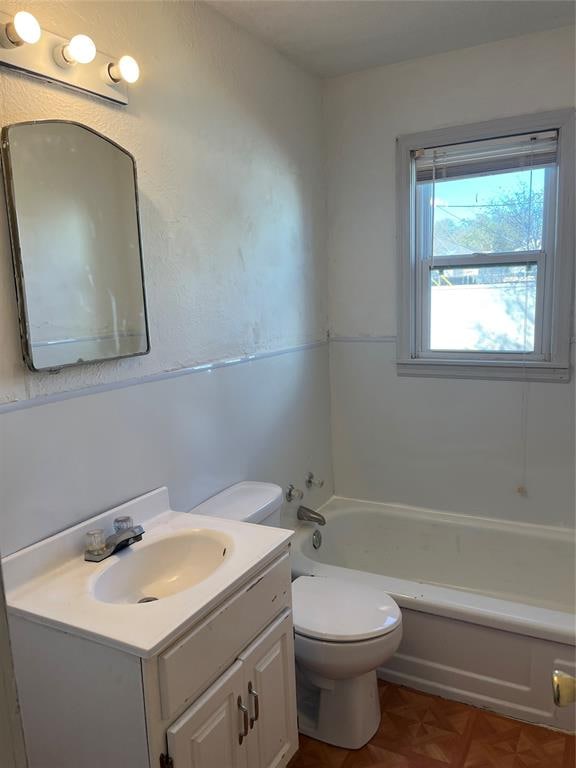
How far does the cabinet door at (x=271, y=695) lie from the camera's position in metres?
1.41

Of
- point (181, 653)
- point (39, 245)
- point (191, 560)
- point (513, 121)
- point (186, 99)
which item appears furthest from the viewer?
point (513, 121)

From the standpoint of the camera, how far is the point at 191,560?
1.60 metres

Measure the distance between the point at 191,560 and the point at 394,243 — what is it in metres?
1.81

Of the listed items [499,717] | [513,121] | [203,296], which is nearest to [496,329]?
[513,121]

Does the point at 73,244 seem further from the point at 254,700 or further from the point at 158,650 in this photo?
the point at 254,700

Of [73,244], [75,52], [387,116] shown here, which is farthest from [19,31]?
[387,116]

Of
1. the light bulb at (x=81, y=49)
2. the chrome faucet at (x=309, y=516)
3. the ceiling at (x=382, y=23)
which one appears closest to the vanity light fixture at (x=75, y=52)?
the light bulb at (x=81, y=49)

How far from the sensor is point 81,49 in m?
1.37

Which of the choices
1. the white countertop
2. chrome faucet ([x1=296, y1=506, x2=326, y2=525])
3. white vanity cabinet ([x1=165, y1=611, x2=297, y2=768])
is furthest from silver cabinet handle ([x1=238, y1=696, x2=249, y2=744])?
chrome faucet ([x1=296, y1=506, x2=326, y2=525])

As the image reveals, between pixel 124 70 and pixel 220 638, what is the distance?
1.51m

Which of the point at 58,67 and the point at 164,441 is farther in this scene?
the point at 164,441

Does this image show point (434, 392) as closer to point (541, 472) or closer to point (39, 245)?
point (541, 472)

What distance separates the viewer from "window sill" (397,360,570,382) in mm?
2459

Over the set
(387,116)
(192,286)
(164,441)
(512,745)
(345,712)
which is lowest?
(512,745)
